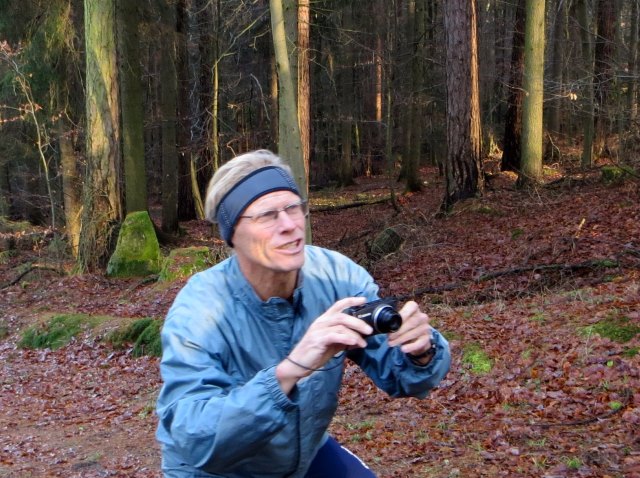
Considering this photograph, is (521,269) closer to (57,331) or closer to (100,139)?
(57,331)

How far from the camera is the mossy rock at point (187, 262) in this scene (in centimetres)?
1302

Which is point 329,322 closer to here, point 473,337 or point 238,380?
point 238,380

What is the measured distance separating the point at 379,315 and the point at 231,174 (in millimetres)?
722

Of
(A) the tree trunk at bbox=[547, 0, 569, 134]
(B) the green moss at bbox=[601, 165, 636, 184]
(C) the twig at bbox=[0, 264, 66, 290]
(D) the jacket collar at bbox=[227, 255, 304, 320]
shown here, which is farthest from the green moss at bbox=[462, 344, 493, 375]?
(A) the tree trunk at bbox=[547, 0, 569, 134]

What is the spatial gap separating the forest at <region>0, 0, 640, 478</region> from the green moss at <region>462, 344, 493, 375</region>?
28 mm

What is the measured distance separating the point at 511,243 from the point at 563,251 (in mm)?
1549

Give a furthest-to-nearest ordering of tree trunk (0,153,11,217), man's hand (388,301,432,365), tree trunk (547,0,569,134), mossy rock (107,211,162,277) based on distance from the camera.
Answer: tree trunk (0,153,11,217), tree trunk (547,0,569,134), mossy rock (107,211,162,277), man's hand (388,301,432,365)

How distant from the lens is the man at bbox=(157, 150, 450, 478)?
190 centimetres

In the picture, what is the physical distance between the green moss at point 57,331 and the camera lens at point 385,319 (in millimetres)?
9823

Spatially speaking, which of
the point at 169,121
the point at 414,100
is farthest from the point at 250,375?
the point at 414,100

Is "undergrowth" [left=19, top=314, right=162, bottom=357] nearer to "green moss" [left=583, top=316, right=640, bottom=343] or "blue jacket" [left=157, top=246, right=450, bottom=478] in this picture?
"green moss" [left=583, top=316, right=640, bottom=343]

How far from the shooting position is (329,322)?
1972 millimetres

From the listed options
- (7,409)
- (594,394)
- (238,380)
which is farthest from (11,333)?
(238,380)

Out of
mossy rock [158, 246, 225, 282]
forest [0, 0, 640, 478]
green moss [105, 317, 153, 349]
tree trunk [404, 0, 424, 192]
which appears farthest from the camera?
tree trunk [404, 0, 424, 192]
